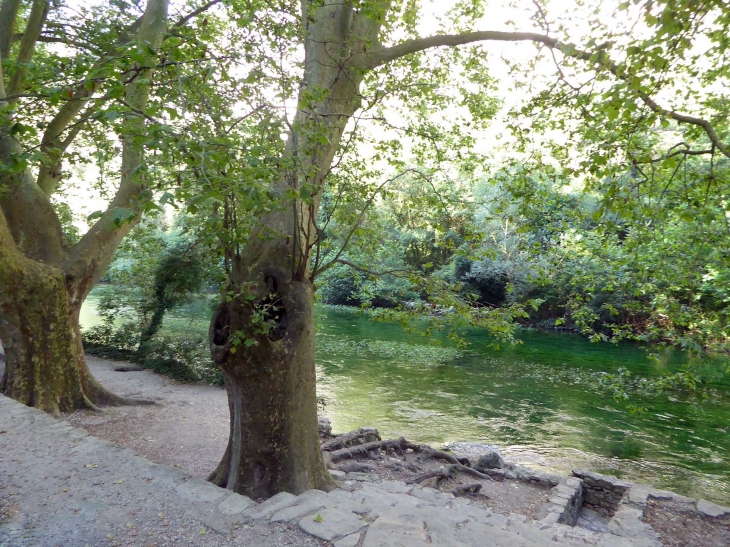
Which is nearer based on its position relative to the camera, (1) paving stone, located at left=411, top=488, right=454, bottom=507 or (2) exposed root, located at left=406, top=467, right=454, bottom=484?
(1) paving stone, located at left=411, top=488, right=454, bottom=507

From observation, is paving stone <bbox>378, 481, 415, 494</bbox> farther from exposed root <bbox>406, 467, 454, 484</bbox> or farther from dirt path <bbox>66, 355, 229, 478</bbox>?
dirt path <bbox>66, 355, 229, 478</bbox>

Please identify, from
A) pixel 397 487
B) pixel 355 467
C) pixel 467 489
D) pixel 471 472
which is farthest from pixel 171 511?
pixel 471 472

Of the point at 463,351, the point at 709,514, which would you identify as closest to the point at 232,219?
the point at 709,514

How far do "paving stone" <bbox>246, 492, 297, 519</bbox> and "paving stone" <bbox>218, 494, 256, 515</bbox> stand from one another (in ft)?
0.25

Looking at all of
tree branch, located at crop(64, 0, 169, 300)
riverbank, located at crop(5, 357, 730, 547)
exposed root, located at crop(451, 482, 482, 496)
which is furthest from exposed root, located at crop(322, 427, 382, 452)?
tree branch, located at crop(64, 0, 169, 300)

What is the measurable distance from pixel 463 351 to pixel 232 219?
17.0 metres

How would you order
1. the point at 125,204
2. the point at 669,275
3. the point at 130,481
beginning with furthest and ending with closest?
the point at 125,204
the point at 669,275
the point at 130,481

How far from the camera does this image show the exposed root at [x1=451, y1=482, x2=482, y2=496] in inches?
274

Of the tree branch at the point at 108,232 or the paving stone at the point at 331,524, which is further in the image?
the tree branch at the point at 108,232

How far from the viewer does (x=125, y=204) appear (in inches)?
305

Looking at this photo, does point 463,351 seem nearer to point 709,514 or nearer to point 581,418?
point 581,418

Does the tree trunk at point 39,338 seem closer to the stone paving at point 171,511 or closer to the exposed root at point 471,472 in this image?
the stone paving at point 171,511

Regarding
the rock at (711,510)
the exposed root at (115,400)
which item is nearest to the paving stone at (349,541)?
the rock at (711,510)

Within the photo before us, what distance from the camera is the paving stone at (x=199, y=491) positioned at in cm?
430
